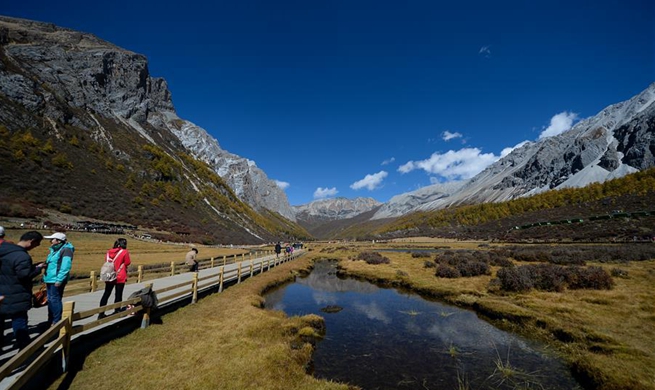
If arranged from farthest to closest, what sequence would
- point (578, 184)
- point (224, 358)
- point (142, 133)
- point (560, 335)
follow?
point (578, 184)
point (142, 133)
point (560, 335)
point (224, 358)

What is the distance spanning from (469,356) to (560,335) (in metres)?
4.62

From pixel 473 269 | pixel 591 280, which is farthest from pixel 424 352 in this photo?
pixel 473 269

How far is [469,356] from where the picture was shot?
1145 centimetres

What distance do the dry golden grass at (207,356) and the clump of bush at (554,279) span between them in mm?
14647

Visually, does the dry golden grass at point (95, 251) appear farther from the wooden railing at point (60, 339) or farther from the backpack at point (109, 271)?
the backpack at point (109, 271)

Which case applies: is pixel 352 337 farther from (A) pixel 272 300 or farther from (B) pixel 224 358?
(A) pixel 272 300

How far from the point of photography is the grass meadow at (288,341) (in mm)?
8391

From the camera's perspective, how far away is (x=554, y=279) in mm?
19062

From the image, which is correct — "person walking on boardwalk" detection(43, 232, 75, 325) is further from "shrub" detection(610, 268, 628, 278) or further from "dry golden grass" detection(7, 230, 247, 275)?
"shrub" detection(610, 268, 628, 278)

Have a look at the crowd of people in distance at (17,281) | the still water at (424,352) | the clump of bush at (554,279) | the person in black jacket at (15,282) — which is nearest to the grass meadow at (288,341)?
the clump of bush at (554,279)

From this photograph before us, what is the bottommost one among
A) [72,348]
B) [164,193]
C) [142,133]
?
[72,348]

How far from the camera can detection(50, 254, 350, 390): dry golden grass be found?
804cm

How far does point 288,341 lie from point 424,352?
Result: 5.72m

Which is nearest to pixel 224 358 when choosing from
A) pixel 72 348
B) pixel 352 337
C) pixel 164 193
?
pixel 72 348
